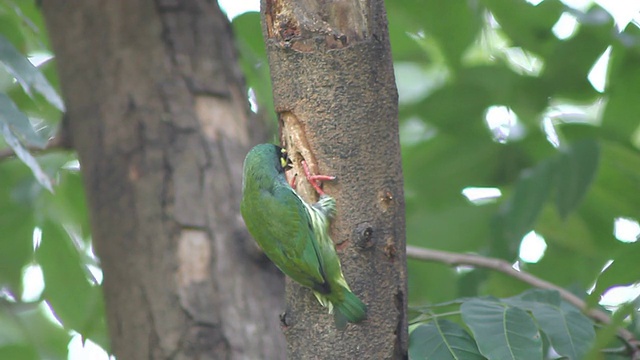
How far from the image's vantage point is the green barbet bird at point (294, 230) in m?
2.02

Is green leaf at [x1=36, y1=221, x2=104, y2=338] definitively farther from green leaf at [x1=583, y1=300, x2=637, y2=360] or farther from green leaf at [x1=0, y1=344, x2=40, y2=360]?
green leaf at [x1=583, y1=300, x2=637, y2=360]

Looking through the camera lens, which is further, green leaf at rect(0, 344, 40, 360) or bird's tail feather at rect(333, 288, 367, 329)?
green leaf at rect(0, 344, 40, 360)

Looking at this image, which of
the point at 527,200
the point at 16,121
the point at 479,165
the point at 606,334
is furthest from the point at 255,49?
the point at 606,334

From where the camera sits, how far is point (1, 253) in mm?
3719

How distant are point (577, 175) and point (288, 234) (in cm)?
119

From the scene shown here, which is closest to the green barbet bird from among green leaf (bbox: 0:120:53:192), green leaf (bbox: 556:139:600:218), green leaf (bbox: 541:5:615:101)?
green leaf (bbox: 0:120:53:192)

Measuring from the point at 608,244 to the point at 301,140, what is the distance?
1.96 metres

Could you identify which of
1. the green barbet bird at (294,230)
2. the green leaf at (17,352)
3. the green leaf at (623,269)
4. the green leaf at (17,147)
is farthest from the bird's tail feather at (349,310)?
the green leaf at (17,352)

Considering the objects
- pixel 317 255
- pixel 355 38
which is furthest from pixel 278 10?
pixel 317 255

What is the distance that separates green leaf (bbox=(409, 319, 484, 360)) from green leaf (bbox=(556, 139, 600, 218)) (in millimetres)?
863

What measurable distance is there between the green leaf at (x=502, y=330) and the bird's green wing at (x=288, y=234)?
0.48 metres

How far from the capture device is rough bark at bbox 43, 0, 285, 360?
3.12m

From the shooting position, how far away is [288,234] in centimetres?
246

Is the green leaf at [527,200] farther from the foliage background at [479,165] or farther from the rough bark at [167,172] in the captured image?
the rough bark at [167,172]
